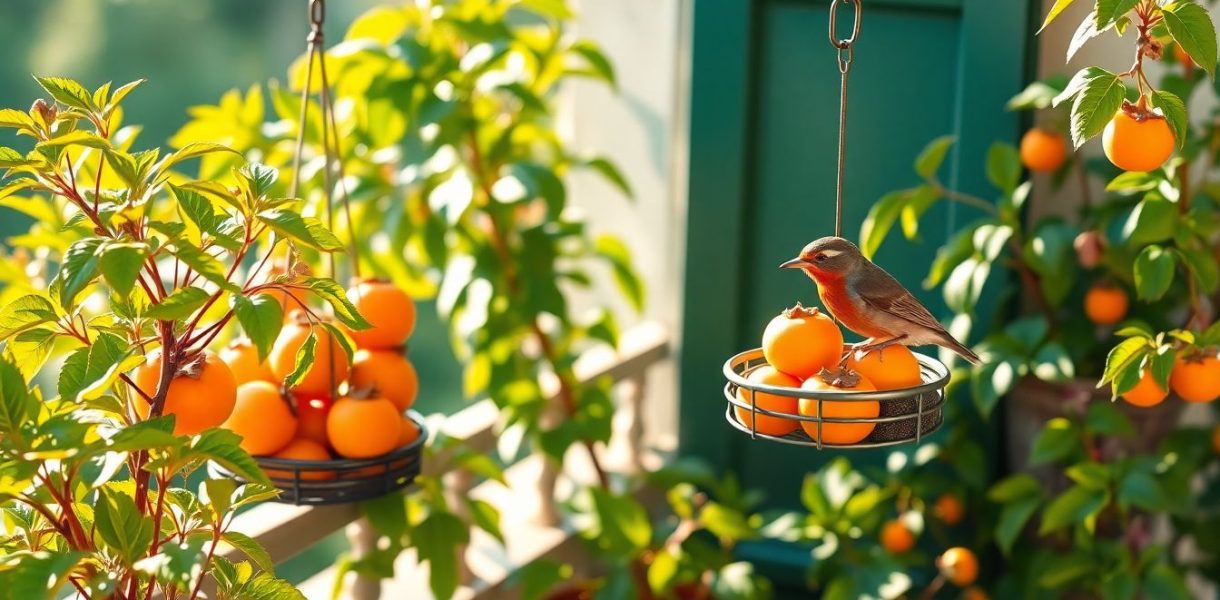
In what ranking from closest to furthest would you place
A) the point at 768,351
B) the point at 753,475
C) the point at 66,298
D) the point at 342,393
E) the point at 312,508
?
the point at 66,298, the point at 768,351, the point at 342,393, the point at 312,508, the point at 753,475

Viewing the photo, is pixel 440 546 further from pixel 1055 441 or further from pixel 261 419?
pixel 1055 441

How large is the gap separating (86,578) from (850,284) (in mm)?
751

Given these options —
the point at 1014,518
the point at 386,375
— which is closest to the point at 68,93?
the point at 386,375

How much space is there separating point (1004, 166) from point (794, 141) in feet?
A: 1.67

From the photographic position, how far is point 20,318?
1073 mm

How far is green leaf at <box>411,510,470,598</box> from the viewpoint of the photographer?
1879mm

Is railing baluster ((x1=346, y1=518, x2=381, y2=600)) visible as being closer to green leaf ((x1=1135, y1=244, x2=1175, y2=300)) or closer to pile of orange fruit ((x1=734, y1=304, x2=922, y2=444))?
pile of orange fruit ((x1=734, y1=304, x2=922, y2=444))

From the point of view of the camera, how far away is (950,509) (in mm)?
2256

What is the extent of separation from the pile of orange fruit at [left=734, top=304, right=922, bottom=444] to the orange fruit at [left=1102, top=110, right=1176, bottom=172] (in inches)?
10.9

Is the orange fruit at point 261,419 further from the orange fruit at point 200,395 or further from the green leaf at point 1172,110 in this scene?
the green leaf at point 1172,110

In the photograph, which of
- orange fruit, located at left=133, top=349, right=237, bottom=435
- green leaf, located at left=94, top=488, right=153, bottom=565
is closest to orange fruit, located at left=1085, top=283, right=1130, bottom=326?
orange fruit, located at left=133, top=349, right=237, bottom=435

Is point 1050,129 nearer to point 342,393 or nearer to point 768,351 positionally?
point 768,351

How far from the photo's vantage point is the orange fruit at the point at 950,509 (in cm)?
226

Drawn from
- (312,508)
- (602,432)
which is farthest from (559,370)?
(312,508)
